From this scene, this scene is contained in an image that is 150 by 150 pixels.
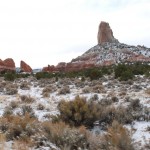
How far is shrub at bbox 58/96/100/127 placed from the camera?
9.60 meters

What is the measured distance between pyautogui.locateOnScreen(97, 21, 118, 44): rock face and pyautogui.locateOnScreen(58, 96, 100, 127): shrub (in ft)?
365

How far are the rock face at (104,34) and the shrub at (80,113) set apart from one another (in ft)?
365

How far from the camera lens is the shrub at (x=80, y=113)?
960 centimetres

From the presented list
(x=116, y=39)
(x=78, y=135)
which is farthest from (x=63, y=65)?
(x=78, y=135)

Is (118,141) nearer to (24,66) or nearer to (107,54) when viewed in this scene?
(24,66)

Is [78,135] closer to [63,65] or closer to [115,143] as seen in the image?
[115,143]

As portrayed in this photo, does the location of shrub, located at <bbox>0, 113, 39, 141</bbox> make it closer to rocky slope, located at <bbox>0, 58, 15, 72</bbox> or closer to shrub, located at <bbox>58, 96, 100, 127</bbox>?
shrub, located at <bbox>58, 96, 100, 127</bbox>

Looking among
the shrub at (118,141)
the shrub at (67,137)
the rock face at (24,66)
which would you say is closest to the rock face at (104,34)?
the rock face at (24,66)

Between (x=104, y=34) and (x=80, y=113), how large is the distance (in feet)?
368

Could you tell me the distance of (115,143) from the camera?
677 centimetres

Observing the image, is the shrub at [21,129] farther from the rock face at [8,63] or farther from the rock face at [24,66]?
the rock face at [24,66]

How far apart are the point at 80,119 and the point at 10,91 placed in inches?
376

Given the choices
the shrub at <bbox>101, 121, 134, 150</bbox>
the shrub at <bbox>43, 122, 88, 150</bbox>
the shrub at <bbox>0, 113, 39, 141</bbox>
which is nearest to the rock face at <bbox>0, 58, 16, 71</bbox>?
the shrub at <bbox>0, 113, 39, 141</bbox>

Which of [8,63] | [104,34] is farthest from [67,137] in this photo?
[104,34]
